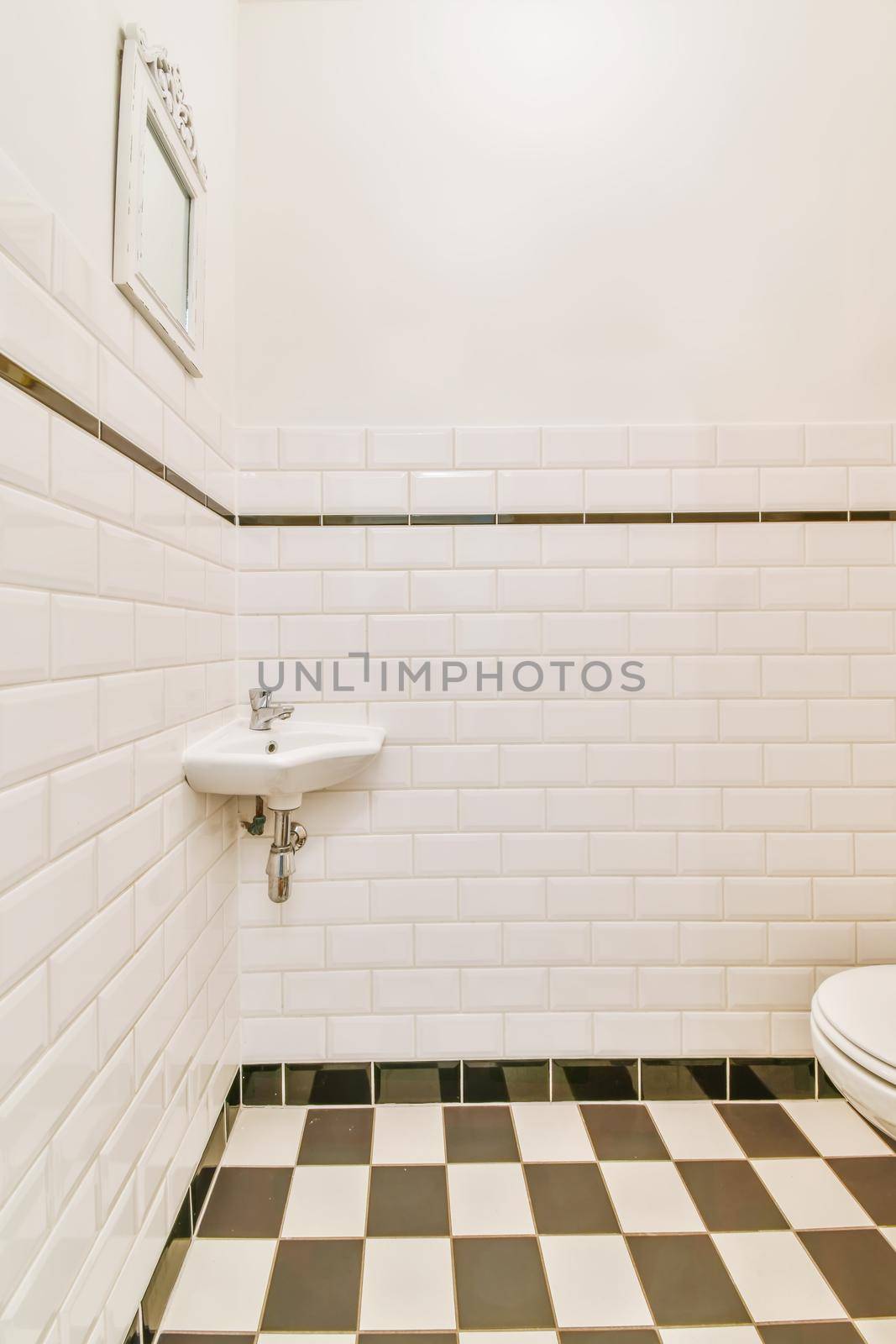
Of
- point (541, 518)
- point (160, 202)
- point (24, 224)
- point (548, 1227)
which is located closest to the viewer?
point (24, 224)

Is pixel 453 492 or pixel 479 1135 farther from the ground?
pixel 453 492

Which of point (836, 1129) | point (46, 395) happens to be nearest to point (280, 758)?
point (46, 395)

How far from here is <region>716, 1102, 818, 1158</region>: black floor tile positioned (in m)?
1.37

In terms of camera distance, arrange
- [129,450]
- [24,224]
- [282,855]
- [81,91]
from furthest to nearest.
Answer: [282,855]
[129,450]
[81,91]
[24,224]

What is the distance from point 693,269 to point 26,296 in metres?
1.37

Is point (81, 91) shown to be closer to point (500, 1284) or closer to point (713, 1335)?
point (500, 1284)

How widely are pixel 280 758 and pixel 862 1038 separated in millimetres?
1054

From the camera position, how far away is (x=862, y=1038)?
109cm

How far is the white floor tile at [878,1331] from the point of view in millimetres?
986

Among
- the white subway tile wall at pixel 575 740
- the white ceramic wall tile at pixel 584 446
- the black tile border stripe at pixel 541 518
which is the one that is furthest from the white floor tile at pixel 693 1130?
the white ceramic wall tile at pixel 584 446

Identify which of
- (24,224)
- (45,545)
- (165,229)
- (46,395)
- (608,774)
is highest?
(165,229)

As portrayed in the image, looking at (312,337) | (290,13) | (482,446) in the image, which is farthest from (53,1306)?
(290,13)

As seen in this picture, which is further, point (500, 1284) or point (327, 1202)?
point (327, 1202)

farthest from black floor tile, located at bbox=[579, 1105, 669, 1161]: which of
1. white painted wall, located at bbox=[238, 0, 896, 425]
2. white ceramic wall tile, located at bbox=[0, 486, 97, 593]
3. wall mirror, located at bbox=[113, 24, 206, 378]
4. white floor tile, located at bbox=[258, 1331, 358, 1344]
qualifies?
wall mirror, located at bbox=[113, 24, 206, 378]
